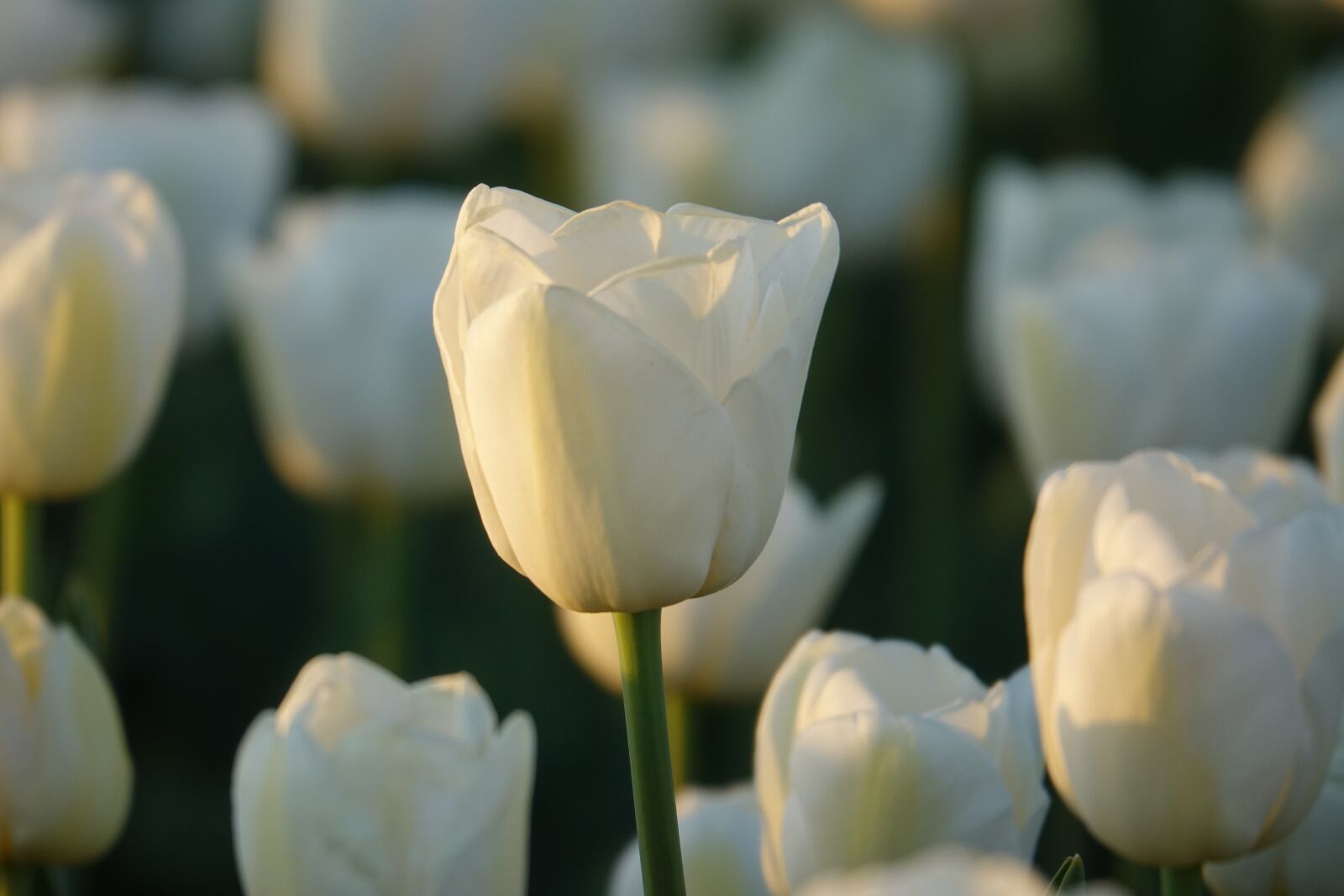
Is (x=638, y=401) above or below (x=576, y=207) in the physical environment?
above

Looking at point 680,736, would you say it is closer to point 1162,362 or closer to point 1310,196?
point 1162,362

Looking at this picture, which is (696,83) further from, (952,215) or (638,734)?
(638,734)

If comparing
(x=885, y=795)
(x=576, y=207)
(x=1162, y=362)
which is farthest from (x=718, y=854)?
(x=576, y=207)

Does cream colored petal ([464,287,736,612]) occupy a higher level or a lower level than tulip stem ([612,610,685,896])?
higher

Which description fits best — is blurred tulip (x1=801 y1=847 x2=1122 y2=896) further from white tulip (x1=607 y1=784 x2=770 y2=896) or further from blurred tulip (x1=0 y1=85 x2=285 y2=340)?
blurred tulip (x1=0 y1=85 x2=285 y2=340)

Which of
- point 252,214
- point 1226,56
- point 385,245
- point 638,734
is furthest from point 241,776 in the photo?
point 1226,56

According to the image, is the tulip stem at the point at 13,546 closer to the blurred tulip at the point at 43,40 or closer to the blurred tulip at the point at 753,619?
the blurred tulip at the point at 753,619

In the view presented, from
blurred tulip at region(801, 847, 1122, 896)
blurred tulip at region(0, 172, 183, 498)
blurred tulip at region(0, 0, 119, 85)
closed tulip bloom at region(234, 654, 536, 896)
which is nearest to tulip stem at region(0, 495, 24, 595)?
blurred tulip at region(0, 172, 183, 498)
